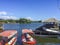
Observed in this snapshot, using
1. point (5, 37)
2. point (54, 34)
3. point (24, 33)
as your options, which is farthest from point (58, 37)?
point (5, 37)

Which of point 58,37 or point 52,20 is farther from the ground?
point 52,20

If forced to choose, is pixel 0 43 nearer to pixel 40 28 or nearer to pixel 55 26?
pixel 40 28

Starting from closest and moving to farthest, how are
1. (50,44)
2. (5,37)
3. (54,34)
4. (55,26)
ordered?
(5,37) → (50,44) → (54,34) → (55,26)

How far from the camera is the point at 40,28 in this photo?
14.7 m

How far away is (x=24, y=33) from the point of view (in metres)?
8.85

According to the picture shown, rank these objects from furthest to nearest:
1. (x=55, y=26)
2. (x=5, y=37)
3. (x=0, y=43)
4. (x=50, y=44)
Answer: (x=55, y=26)
(x=50, y=44)
(x=5, y=37)
(x=0, y=43)

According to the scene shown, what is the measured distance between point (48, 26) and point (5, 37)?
8.68m

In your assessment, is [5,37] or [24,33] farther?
[24,33]

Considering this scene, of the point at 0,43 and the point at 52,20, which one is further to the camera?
the point at 52,20

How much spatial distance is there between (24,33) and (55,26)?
8.20 m

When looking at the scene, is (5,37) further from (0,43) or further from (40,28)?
(40,28)

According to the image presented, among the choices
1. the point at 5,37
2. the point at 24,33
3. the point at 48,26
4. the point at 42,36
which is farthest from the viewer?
the point at 48,26

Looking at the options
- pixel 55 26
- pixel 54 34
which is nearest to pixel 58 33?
pixel 54 34

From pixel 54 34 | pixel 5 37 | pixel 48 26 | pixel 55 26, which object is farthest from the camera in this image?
pixel 55 26
